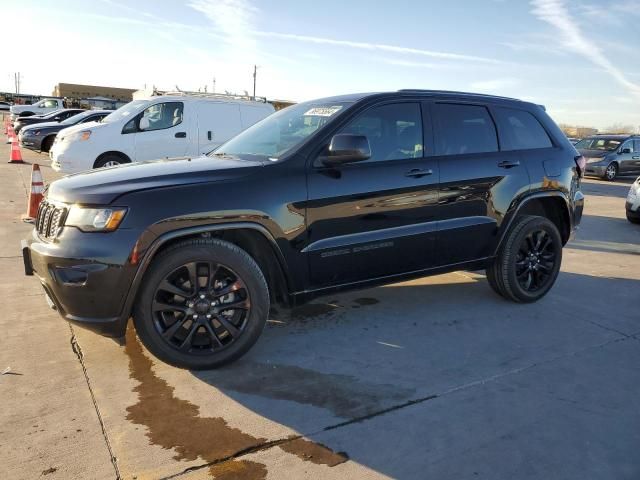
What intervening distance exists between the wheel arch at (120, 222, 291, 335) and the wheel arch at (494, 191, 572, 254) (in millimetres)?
2154

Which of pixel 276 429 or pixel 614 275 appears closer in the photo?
pixel 276 429

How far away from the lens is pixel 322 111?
4090mm

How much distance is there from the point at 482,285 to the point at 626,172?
16.3 m

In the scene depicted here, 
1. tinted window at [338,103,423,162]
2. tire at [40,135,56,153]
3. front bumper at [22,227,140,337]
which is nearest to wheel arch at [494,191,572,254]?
tinted window at [338,103,423,162]

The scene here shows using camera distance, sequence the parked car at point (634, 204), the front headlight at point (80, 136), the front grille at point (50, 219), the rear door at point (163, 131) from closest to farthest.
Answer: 1. the front grille at point (50, 219)
2. the parked car at point (634, 204)
3. the front headlight at point (80, 136)
4. the rear door at point (163, 131)

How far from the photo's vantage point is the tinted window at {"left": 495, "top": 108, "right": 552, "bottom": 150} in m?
4.75

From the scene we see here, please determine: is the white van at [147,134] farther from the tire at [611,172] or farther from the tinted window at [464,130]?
the tire at [611,172]

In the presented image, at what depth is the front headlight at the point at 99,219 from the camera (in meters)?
3.03

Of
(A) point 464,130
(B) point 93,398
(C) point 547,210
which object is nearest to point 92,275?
(B) point 93,398

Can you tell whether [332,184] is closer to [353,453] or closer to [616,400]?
[353,453]

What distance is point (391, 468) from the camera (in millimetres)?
2523

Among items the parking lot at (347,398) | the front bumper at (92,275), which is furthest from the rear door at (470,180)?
the front bumper at (92,275)

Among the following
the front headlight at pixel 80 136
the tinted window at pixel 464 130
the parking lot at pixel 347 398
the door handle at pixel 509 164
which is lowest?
the parking lot at pixel 347 398

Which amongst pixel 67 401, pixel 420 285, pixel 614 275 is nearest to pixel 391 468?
pixel 67 401
